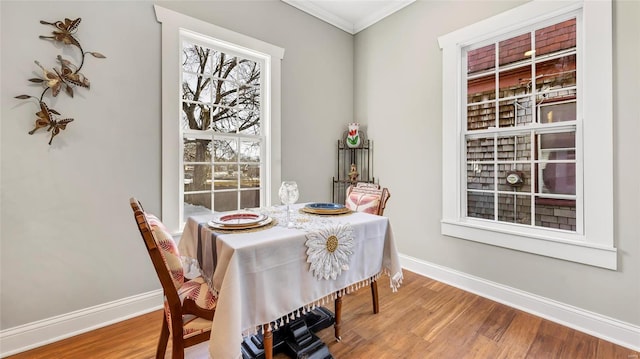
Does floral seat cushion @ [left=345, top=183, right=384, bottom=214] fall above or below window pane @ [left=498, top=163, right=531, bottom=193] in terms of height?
below

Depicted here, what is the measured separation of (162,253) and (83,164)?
134 cm

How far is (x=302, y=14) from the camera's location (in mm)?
3104

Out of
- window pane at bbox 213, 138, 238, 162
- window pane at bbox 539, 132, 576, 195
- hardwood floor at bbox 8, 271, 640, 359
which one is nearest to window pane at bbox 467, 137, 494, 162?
window pane at bbox 539, 132, 576, 195

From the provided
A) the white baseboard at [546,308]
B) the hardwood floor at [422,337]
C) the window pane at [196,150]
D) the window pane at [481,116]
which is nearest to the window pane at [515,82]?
the window pane at [481,116]

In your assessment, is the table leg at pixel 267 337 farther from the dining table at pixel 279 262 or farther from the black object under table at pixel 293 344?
the black object under table at pixel 293 344

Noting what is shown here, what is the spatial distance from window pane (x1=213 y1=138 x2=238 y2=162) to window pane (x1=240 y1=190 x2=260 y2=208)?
15.1 inches

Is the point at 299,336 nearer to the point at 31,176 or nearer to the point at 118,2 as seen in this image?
the point at 31,176

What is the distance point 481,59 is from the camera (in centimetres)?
257

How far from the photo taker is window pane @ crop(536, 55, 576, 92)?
2.06 meters

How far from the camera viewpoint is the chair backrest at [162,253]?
1.04 m

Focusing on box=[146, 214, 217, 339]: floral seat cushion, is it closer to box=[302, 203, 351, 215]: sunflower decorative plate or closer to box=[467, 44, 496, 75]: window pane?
box=[302, 203, 351, 215]: sunflower decorative plate

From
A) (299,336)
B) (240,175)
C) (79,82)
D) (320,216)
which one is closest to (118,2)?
(79,82)

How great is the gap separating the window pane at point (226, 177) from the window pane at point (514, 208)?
Result: 261cm

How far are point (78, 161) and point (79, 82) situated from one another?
1.82ft
